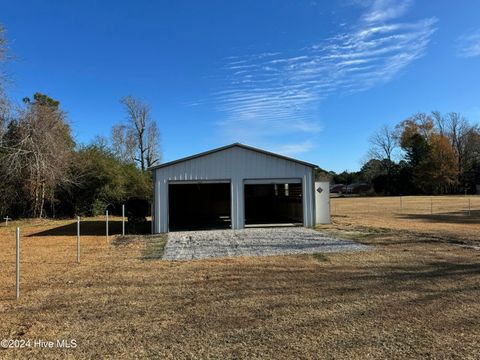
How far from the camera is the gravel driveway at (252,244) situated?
10.3 meters

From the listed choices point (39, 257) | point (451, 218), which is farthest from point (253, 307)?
point (451, 218)

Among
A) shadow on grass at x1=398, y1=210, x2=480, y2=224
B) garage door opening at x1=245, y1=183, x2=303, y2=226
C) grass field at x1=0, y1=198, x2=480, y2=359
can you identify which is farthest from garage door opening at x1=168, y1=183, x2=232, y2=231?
grass field at x1=0, y1=198, x2=480, y2=359

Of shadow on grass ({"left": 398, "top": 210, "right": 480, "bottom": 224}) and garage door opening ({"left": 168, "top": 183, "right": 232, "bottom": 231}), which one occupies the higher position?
garage door opening ({"left": 168, "top": 183, "right": 232, "bottom": 231})

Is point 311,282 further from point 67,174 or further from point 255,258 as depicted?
point 67,174

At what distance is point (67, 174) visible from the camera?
25.3 metres

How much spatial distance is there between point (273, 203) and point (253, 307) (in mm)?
21072

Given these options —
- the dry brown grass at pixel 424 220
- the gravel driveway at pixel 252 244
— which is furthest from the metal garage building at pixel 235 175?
the dry brown grass at pixel 424 220

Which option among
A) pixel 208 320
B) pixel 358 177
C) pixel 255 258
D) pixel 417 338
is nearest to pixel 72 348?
pixel 208 320

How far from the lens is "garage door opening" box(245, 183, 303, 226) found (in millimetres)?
21078

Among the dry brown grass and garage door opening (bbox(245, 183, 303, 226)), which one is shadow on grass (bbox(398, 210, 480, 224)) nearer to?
the dry brown grass

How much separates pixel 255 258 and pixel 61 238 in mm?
9062

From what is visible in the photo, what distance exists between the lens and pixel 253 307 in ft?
17.8

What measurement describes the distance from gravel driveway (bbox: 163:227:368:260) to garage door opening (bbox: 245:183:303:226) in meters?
5.36

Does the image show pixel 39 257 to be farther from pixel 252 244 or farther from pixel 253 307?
pixel 253 307
